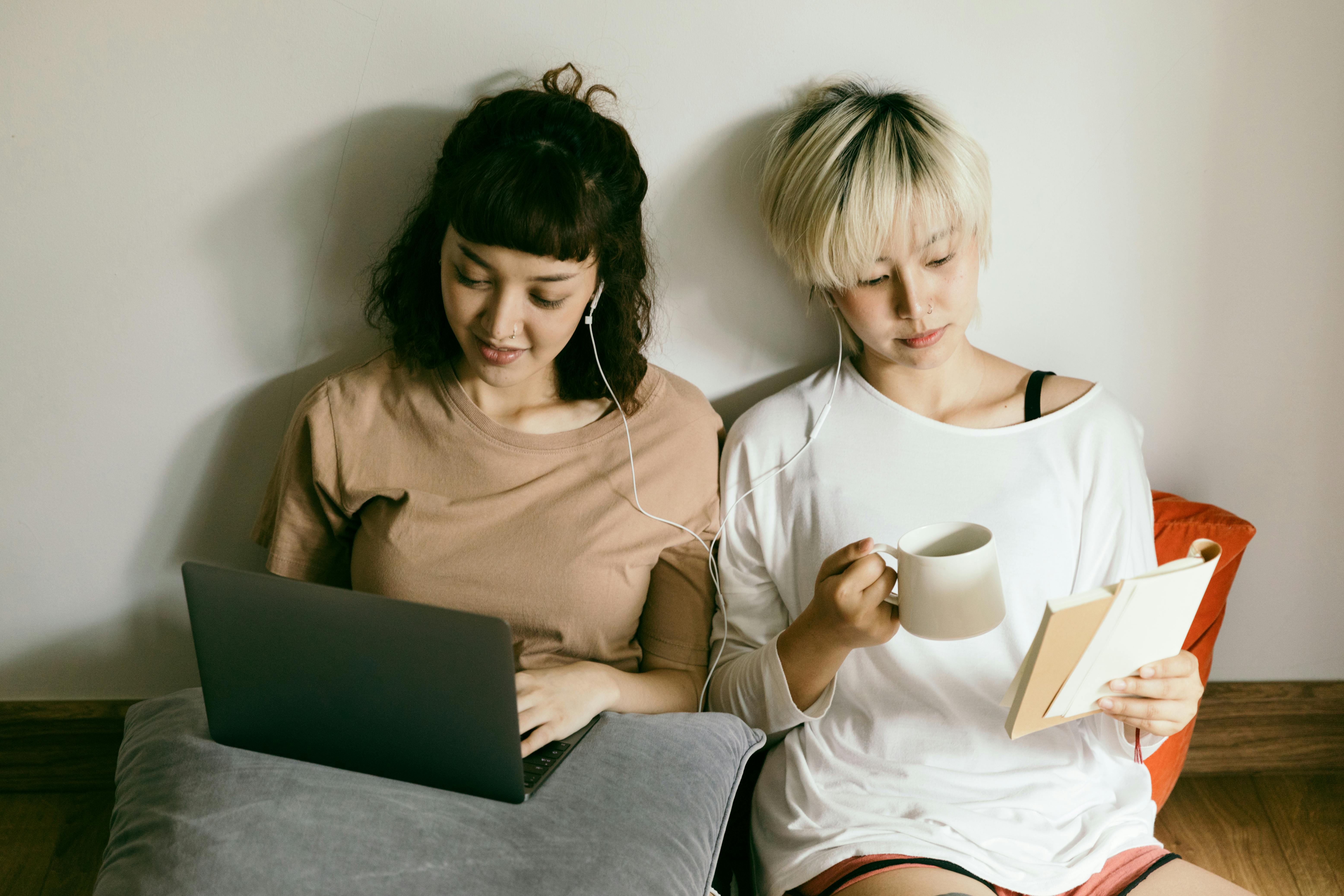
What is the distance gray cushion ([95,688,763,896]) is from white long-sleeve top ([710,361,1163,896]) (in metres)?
0.15

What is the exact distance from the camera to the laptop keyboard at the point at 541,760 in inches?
42.4

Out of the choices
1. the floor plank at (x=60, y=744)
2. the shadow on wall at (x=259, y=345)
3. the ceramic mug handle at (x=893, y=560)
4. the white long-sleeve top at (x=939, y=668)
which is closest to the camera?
the ceramic mug handle at (x=893, y=560)

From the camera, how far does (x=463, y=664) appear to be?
3.09 feet

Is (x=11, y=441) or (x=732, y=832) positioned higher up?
A: (x=11, y=441)

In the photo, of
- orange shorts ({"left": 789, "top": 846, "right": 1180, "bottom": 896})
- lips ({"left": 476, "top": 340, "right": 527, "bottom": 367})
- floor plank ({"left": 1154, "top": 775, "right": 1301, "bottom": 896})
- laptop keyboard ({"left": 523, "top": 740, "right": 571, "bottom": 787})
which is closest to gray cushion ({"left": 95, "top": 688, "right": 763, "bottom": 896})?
laptop keyboard ({"left": 523, "top": 740, "right": 571, "bottom": 787})

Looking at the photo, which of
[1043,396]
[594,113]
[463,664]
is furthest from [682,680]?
[594,113]

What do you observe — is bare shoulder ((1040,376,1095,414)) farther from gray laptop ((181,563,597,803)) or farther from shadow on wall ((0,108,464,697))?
shadow on wall ((0,108,464,697))

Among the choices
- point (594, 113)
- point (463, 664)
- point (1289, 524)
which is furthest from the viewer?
point (1289, 524)

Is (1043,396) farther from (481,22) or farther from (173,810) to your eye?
(173,810)

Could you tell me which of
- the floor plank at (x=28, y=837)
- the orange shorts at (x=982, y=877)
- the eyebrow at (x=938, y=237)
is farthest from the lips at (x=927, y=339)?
the floor plank at (x=28, y=837)

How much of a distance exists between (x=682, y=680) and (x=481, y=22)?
96 centimetres

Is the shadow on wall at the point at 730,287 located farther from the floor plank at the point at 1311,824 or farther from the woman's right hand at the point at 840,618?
the floor plank at the point at 1311,824

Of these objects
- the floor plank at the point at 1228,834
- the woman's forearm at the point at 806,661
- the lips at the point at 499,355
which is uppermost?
the lips at the point at 499,355

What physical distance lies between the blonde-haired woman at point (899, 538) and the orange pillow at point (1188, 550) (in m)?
0.15
